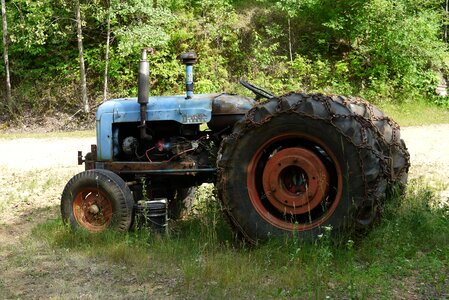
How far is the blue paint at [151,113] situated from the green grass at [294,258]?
3.15 feet

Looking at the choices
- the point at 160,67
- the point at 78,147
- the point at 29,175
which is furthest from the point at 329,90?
the point at 29,175

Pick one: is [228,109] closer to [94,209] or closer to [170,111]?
[170,111]

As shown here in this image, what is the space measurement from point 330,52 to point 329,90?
2421 mm

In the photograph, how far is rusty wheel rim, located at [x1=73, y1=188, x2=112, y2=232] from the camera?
576 centimetres

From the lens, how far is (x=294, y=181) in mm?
5008

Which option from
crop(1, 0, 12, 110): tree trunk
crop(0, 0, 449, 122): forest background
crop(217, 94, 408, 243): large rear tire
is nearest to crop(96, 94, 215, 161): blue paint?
crop(217, 94, 408, 243): large rear tire

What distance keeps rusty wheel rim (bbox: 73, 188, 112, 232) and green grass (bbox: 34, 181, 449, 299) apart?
0.20m

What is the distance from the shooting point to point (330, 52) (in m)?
22.0

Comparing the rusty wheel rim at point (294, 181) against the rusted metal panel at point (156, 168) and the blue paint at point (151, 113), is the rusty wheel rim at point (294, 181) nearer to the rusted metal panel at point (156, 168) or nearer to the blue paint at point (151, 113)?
the rusted metal panel at point (156, 168)

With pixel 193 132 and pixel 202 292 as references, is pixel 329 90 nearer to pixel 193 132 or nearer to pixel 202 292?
pixel 193 132

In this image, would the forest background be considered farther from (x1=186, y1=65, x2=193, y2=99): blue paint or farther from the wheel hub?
the wheel hub

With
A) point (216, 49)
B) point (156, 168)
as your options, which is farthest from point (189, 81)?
point (216, 49)

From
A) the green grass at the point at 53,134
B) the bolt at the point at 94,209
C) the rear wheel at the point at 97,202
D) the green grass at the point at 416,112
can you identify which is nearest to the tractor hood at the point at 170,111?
the rear wheel at the point at 97,202

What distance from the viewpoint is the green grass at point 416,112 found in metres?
17.6
